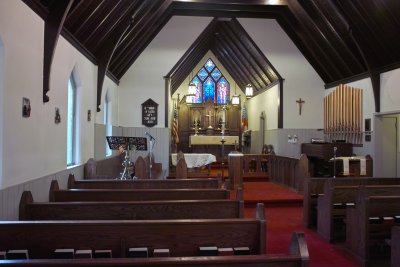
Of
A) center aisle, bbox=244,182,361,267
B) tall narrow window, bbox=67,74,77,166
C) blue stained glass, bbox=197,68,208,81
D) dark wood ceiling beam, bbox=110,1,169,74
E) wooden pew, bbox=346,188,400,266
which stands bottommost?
center aisle, bbox=244,182,361,267

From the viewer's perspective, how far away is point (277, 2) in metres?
9.31

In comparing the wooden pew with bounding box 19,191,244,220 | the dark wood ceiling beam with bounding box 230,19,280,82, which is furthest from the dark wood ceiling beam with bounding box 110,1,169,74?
the wooden pew with bounding box 19,191,244,220

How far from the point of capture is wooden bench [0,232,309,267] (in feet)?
5.89

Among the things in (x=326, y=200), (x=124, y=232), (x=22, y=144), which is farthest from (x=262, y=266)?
(x=326, y=200)

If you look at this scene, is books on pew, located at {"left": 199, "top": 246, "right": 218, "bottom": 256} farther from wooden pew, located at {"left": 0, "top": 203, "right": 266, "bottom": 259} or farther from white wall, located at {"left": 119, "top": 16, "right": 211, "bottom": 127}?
white wall, located at {"left": 119, "top": 16, "right": 211, "bottom": 127}

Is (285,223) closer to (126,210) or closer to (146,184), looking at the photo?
(146,184)

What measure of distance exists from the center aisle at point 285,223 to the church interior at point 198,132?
0.13 feet

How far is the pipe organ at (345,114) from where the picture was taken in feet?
30.6

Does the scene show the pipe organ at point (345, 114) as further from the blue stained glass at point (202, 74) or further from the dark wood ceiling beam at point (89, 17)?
the blue stained glass at point (202, 74)

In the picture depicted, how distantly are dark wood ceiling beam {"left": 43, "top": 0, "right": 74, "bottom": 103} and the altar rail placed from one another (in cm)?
530

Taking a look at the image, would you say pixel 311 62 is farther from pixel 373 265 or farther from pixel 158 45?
pixel 373 265

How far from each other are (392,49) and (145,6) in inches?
211

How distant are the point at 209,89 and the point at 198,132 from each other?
88.2 inches

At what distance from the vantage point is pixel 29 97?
439cm
